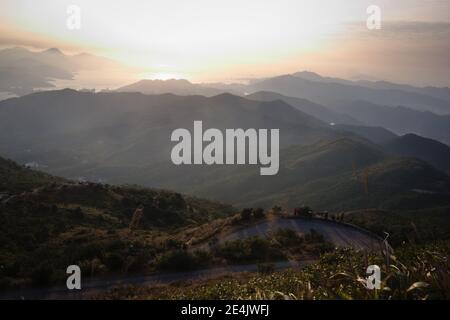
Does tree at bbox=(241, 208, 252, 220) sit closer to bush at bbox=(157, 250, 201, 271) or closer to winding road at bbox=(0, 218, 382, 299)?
winding road at bbox=(0, 218, 382, 299)

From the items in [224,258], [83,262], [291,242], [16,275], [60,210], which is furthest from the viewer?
[60,210]

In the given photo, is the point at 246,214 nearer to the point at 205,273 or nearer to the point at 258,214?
the point at 258,214

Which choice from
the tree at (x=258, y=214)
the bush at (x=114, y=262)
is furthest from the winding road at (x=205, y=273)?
the tree at (x=258, y=214)

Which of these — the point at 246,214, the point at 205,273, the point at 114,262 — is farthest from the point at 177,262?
the point at 246,214

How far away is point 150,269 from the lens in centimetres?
2002

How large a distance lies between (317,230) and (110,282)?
66.5 feet

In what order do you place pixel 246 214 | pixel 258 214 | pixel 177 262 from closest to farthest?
pixel 177 262, pixel 246 214, pixel 258 214

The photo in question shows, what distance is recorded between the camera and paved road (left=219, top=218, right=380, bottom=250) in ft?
101

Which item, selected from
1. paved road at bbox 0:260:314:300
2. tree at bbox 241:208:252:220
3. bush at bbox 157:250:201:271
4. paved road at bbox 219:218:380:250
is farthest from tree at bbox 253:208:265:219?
bush at bbox 157:250:201:271

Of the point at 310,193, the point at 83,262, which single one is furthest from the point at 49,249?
the point at 310,193

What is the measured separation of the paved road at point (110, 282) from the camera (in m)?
16.1

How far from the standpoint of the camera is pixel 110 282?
697 inches
